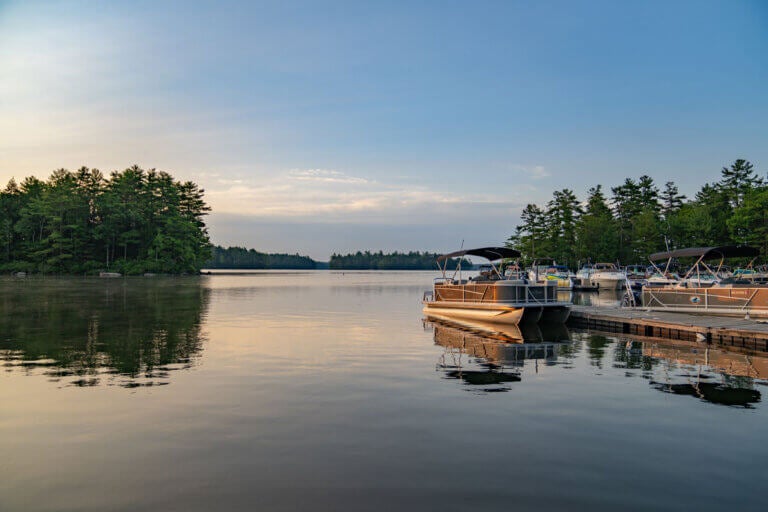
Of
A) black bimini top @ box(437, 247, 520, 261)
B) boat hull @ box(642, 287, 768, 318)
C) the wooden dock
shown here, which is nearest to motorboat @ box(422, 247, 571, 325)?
black bimini top @ box(437, 247, 520, 261)

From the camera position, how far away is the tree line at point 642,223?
78.8m

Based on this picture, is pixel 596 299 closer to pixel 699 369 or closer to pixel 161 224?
pixel 699 369

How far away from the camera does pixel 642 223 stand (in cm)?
9612

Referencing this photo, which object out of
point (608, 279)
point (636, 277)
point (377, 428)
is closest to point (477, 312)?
point (377, 428)

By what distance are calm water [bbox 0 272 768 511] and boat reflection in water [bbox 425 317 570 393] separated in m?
0.17

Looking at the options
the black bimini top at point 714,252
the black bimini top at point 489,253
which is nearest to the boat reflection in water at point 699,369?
the black bimini top at point 714,252

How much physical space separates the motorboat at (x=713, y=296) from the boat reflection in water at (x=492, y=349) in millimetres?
6802

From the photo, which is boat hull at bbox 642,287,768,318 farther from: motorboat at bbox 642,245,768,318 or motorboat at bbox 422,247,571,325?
motorboat at bbox 422,247,571,325

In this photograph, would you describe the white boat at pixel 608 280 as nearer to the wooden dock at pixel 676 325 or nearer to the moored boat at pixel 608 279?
the moored boat at pixel 608 279

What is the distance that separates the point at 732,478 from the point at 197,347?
18.6 m

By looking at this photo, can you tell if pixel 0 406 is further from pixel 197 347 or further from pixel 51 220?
pixel 51 220

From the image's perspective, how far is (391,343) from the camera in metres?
23.2

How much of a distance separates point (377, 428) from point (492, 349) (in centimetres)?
1168

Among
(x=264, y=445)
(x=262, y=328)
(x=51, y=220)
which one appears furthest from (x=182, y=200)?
(x=264, y=445)
